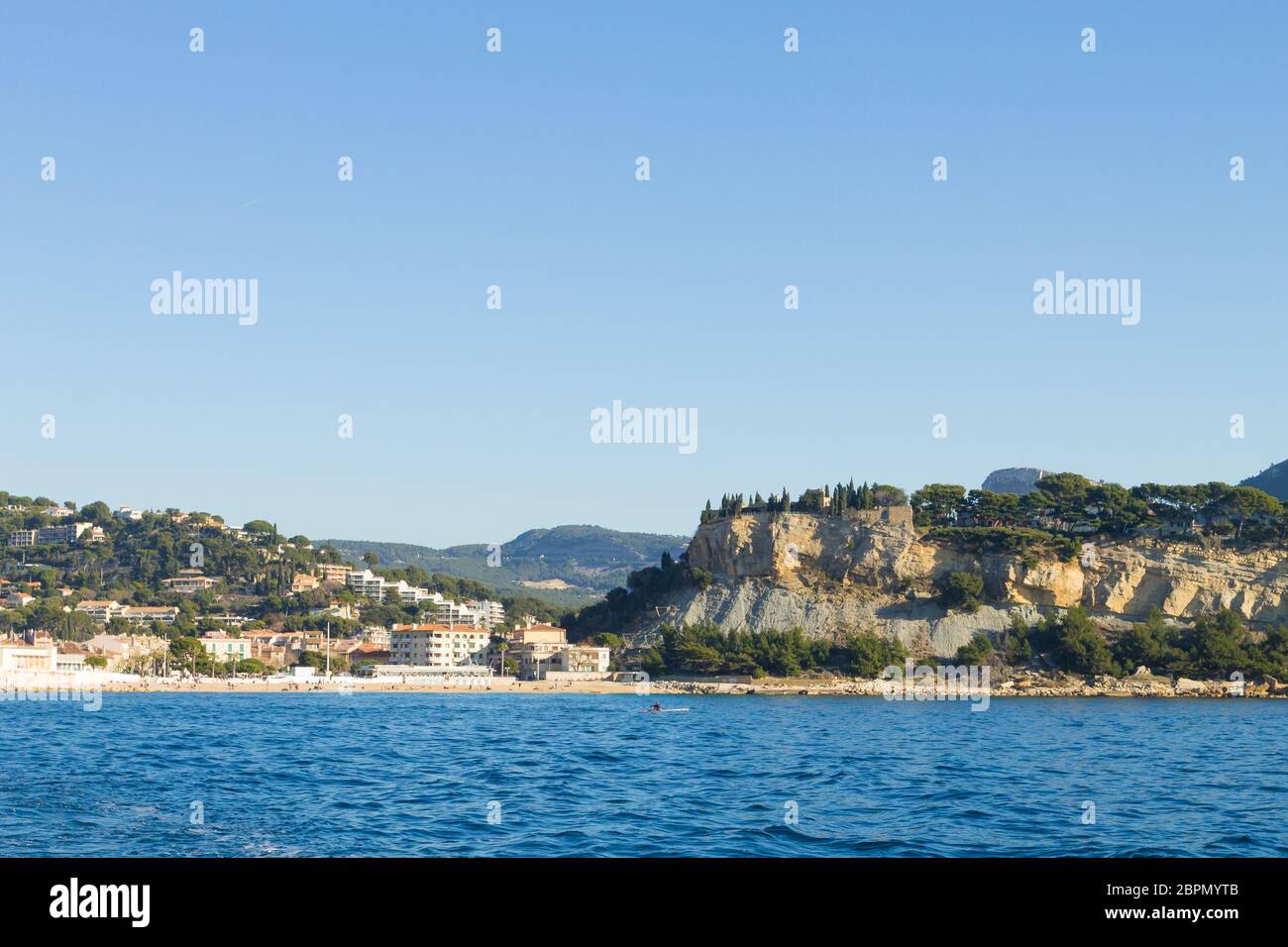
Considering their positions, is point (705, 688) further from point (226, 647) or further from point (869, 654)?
point (226, 647)

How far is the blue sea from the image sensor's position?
2378cm

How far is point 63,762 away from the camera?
3822cm

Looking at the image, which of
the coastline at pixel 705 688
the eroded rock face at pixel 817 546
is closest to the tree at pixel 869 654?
the coastline at pixel 705 688

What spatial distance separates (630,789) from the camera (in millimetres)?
33281

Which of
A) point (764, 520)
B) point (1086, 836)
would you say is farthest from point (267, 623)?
point (1086, 836)

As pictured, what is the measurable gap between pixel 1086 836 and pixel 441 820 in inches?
481

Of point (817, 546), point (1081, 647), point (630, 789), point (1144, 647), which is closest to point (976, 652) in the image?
point (1081, 647)

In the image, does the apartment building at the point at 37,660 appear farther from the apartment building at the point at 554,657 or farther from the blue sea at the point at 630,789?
the blue sea at the point at 630,789

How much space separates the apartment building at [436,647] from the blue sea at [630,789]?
8556cm

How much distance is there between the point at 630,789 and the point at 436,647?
124 meters

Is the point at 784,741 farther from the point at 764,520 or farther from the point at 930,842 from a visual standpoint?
the point at 764,520

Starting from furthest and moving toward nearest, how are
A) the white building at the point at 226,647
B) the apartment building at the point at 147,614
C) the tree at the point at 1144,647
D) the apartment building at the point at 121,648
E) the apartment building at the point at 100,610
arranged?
the apartment building at the point at 100,610, the apartment building at the point at 147,614, the white building at the point at 226,647, the apartment building at the point at 121,648, the tree at the point at 1144,647

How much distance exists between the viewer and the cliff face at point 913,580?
423 feet

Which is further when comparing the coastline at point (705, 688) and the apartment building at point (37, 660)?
the apartment building at point (37, 660)
